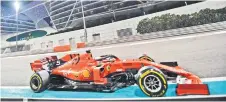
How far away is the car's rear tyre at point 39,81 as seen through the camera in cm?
378

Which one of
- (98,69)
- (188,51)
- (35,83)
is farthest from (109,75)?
(35,83)

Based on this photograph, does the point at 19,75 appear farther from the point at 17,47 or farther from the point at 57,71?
the point at 57,71

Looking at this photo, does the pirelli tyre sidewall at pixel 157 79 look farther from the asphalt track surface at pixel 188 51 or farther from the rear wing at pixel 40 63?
the rear wing at pixel 40 63

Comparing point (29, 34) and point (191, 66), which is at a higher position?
point (29, 34)

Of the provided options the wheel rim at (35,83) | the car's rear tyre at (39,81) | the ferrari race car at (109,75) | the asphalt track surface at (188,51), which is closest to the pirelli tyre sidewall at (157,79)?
the ferrari race car at (109,75)

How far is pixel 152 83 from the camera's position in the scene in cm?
293

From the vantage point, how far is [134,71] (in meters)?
3.16

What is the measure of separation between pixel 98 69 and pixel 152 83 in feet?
3.09

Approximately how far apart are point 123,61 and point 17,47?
3022 millimetres

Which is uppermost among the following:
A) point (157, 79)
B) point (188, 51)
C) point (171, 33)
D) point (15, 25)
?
point (15, 25)

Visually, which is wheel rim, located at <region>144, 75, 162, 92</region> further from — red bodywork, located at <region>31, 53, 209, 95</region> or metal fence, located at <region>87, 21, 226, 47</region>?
metal fence, located at <region>87, 21, 226, 47</region>

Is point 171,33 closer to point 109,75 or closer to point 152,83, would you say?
point 152,83

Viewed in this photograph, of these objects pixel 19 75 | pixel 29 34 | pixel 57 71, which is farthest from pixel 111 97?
pixel 29 34

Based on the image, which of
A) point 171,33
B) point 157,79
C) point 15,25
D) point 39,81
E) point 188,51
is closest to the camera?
point 157,79
